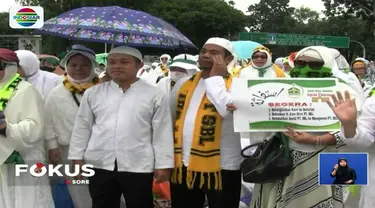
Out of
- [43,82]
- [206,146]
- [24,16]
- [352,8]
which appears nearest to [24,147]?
[206,146]

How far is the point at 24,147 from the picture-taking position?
3.99m

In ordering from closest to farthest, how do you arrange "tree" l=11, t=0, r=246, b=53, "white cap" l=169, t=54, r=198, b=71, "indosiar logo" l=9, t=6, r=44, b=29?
"white cap" l=169, t=54, r=198, b=71 < "indosiar logo" l=9, t=6, r=44, b=29 < "tree" l=11, t=0, r=246, b=53

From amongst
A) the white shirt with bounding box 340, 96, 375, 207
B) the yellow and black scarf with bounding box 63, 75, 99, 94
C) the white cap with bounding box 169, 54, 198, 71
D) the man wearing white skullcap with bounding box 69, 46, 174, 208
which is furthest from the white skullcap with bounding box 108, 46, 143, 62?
the white cap with bounding box 169, 54, 198, 71

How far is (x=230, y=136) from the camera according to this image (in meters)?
3.84

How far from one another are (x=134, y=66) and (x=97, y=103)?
0.39 m

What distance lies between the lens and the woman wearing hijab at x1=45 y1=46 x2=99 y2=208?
4.55 m

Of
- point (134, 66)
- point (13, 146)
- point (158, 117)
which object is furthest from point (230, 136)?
point (13, 146)

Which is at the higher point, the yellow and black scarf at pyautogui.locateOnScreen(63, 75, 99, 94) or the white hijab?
the white hijab

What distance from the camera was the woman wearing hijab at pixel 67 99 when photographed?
4548 millimetres

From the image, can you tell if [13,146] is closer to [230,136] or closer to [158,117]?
[158,117]

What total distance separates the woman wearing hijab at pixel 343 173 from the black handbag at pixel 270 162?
1.74ft

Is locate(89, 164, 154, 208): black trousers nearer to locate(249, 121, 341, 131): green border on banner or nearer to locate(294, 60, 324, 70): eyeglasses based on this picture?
locate(249, 121, 341, 131): green border on banner

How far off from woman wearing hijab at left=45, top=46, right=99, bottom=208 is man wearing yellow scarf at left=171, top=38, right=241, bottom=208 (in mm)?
1146

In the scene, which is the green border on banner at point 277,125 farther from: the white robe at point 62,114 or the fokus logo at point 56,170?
the white robe at point 62,114
